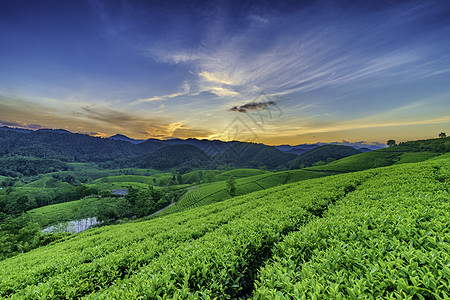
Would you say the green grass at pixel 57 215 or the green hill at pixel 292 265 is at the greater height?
the green hill at pixel 292 265

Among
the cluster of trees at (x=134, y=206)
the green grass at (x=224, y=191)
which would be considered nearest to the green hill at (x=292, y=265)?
the green grass at (x=224, y=191)

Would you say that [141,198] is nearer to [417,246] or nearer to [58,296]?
[58,296]

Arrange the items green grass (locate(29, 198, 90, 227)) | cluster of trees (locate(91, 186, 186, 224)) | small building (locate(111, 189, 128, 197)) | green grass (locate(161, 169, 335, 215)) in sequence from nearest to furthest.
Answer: green grass (locate(29, 198, 90, 227)) < green grass (locate(161, 169, 335, 215)) < cluster of trees (locate(91, 186, 186, 224)) < small building (locate(111, 189, 128, 197))

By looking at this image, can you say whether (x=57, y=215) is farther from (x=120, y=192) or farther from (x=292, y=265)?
(x=292, y=265)

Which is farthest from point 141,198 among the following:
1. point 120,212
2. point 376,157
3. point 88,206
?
point 376,157

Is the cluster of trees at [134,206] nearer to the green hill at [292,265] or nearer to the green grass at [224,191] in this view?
the green grass at [224,191]

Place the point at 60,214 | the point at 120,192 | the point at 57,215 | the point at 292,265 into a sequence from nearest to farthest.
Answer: the point at 292,265, the point at 57,215, the point at 60,214, the point at 120,192

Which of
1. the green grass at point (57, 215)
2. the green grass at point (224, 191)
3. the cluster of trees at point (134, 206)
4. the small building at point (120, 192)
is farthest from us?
the small building at point (120, 192)

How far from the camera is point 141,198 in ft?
288

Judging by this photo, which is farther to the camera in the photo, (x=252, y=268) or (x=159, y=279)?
(x=252, y=268)

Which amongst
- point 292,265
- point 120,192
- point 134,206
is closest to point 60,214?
point 134,206

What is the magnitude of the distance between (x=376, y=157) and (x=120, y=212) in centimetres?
14958

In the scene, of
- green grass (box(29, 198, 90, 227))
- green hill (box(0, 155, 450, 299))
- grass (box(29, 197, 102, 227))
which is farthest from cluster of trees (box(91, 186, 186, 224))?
green hill (box(0, 155, 450, 299))

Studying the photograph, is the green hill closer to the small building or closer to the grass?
the grass
